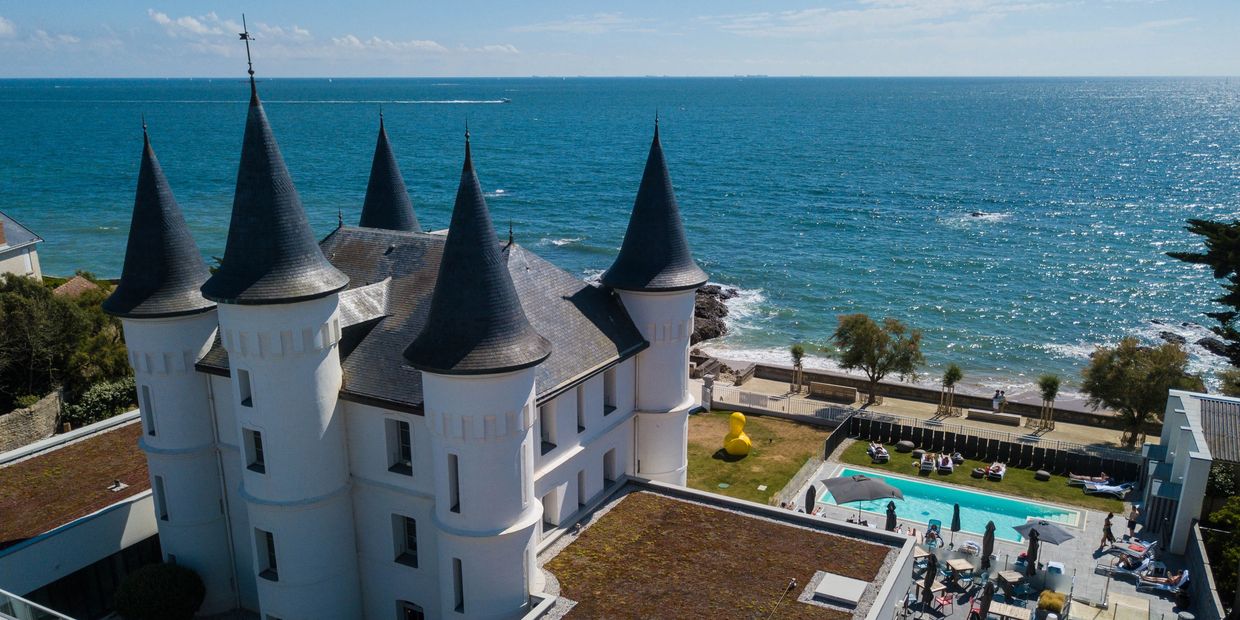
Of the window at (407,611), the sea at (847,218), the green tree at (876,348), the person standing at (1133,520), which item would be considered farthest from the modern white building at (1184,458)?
the sea at (847,218)

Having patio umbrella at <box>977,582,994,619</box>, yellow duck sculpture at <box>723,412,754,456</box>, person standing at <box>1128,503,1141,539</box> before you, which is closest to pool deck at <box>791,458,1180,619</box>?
person standing at <box>1128,503,1141,539</box>

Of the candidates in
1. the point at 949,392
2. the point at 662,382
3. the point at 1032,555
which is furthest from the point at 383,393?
the point at 949,392

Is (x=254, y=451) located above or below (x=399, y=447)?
below

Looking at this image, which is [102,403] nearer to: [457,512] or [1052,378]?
[457,512]

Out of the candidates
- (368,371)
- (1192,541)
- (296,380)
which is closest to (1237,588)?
(1192,541)

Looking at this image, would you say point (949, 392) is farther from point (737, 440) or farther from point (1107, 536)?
point (1107, 536)

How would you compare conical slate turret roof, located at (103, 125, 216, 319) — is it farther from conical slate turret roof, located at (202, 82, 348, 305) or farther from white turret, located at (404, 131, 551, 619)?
white turret, located at (404, 131, 551, 619)
